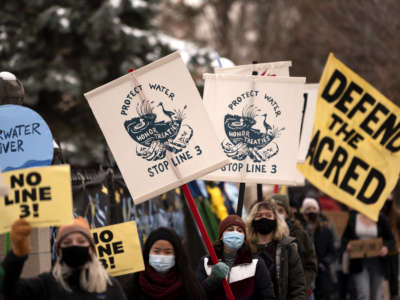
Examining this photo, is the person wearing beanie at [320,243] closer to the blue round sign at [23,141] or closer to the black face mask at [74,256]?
the blue round sign at [23,141]

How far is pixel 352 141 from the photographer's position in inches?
410

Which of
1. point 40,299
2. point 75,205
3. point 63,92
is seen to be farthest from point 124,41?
point 40,299

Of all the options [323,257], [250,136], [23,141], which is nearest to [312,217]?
[323,257]

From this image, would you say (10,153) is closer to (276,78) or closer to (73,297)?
(73,297)

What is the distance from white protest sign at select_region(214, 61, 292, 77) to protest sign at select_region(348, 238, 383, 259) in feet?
11.4

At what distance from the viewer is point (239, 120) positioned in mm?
8773

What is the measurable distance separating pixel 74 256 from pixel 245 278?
2.11m

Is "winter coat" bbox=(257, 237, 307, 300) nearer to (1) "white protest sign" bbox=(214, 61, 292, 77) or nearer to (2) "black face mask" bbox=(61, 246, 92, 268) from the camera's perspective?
(1) "white protest sign" bbox=(214, 61, 292, 77)

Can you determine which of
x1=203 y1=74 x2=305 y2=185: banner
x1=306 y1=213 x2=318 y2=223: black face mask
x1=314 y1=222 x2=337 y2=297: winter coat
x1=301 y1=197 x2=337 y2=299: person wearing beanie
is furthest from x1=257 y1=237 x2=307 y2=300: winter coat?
x1=306 y1=213 x2=318 y2=223: black face mask

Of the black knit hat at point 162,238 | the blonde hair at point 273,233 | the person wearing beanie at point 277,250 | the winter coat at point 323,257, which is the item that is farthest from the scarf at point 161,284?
the winter coat at point 323,257

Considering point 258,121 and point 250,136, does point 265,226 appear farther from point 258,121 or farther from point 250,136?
point 258,121

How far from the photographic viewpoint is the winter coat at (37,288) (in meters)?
5.24

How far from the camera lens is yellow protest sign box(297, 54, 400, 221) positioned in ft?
33.1

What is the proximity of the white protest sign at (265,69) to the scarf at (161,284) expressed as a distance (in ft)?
12.0
